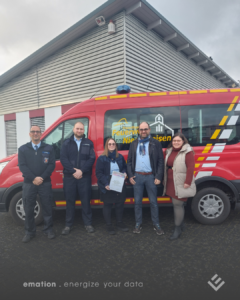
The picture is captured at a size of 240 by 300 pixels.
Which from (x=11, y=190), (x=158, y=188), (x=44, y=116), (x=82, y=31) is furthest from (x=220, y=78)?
(x=11, y=190)

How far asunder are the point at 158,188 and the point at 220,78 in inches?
605

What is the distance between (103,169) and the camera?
3656 mm

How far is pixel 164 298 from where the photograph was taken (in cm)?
214

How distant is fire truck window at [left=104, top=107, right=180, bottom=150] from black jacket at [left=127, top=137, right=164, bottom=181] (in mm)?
301

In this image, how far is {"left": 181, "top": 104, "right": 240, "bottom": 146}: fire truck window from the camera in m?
3.79

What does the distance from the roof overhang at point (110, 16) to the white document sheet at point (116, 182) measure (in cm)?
648

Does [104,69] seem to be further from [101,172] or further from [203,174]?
[203,174]

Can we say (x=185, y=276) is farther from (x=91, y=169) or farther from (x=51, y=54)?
(x=51, y=54)

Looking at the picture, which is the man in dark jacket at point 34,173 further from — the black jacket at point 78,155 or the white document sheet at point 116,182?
the white document sheet at point 116,182

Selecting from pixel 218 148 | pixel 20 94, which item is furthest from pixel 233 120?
pixel 20 94

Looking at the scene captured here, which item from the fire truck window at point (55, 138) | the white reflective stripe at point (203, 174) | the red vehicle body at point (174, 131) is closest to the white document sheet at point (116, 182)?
the red vehicle body at point (174, 131)

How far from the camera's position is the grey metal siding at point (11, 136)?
1246 cm

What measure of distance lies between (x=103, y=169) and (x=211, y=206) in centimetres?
200

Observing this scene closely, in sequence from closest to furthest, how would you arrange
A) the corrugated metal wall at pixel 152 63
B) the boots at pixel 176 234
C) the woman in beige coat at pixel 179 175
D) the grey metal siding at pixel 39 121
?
the woman in beige coat at pixel 179 175, the boots at pixel 176 234, the corrugated metal wall at pixel 152 63, the grey metal siding at pixel 39 121
